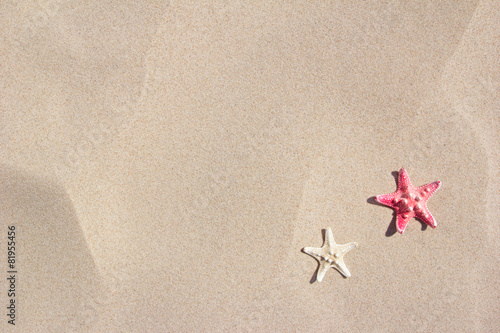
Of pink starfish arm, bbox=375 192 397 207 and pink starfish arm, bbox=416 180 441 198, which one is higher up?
pink starfish arm, bbox=416 180 441 198

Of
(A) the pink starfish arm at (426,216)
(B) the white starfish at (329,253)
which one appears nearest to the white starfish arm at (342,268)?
(B) the white starfish at (329,253)

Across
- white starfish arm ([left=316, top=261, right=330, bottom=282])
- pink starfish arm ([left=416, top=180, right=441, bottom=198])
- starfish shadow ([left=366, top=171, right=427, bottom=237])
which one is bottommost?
white starfish arm ([left=316, top=261, right=330, bottom=282])

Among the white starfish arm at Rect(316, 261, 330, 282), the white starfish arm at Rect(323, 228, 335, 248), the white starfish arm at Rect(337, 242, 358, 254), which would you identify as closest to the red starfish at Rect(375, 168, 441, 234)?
the white starfish arm at Rect(337, 242, 358, 254)

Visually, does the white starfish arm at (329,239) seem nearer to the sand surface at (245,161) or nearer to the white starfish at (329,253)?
the white starfish at (329,253)

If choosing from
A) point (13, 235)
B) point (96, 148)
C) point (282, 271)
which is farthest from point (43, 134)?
point (282, 271)

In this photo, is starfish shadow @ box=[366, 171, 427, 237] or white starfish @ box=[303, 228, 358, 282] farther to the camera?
starfish shadow @ box=[366, 171, 427, 237]

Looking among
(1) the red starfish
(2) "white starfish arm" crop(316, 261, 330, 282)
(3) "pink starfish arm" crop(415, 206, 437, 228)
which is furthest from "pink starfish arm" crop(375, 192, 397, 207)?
(2) "white starfish arm" crop(316, 261, 330, 282)

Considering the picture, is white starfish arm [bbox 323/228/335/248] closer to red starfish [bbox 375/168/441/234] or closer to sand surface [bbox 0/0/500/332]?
sand surface [bbox 0/0/500/332]

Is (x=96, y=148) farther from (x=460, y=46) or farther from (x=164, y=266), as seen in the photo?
(x=460, y=46)
